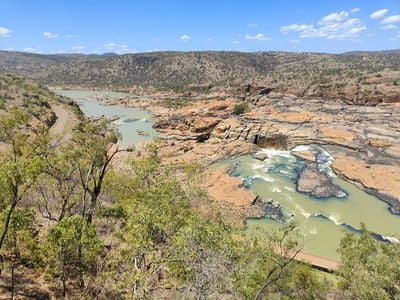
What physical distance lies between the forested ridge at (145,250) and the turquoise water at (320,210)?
483 inches

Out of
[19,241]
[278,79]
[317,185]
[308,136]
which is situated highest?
[19,241]

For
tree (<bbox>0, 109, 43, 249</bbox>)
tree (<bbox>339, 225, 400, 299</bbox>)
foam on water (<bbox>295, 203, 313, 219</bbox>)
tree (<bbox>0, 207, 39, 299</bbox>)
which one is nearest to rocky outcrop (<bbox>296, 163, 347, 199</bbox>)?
foam on water (<bbox>295, 203, 313, 219</bbox>)

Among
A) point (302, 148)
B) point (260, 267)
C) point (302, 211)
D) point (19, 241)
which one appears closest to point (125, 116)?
point (302, 148)

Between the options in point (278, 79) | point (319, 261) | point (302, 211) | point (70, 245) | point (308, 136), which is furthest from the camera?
point (278, 79)

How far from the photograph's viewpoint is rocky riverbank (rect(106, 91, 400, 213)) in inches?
2080

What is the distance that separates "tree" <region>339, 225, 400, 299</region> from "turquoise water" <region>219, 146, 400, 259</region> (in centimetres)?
1059

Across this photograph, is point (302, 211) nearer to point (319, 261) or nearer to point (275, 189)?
point (275, 189)

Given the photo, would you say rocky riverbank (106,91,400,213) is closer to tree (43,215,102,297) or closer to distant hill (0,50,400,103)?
distant hill (0,50,400,103)

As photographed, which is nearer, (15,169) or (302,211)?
(15,169)

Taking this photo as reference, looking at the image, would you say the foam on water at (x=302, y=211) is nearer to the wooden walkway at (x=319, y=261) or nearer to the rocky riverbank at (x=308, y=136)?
the rocky riverbank at (x=308, y=136)

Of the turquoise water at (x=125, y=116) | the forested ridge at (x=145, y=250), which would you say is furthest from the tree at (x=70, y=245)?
the turquoise water at (x=125, y=116)

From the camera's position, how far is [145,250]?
13.7m

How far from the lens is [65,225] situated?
55.2 feet

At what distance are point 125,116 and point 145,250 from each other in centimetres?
9731
